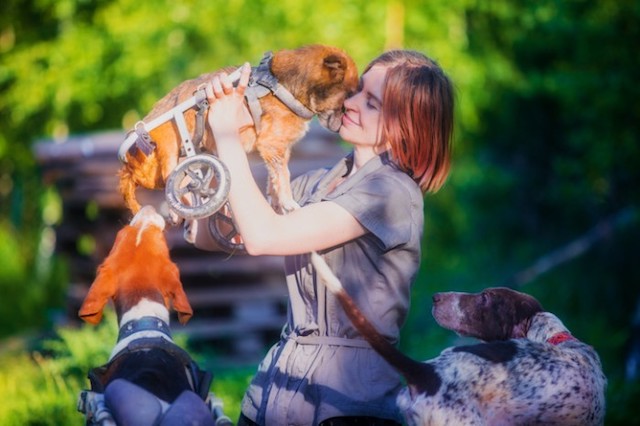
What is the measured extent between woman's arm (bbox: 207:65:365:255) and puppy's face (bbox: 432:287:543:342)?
445 millimetres

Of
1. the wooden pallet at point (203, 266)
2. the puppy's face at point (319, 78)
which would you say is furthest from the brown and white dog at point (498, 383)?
the wooden pallet at point (203, 266)

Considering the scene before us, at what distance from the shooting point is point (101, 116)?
51.6ft

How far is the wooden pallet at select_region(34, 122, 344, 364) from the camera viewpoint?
11.6 m

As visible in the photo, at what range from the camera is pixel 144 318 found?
345 cm

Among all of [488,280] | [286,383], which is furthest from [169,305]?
[488,280]

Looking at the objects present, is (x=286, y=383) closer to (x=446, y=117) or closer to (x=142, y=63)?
(x=446, y=117)

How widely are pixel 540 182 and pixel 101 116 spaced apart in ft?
23.6

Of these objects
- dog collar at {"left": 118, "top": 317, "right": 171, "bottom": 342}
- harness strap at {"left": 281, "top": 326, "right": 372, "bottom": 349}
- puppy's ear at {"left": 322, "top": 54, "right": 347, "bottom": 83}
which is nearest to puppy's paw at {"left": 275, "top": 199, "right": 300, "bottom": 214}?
harness strap at {"left": 281, "top": 326, "right": 372, "bottom": 349}

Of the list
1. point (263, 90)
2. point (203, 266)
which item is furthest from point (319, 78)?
point (203, 266)

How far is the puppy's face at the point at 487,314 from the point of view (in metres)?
3.41

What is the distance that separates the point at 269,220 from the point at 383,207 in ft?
1.30

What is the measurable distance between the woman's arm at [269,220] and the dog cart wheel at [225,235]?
461mm

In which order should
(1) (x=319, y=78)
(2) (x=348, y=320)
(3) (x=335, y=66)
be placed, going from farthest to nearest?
(3) (x=335, y=66), (1) (x=319, y=78), (2) (x=348, y=320)

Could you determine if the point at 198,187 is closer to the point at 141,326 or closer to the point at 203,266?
the point at 141,326
